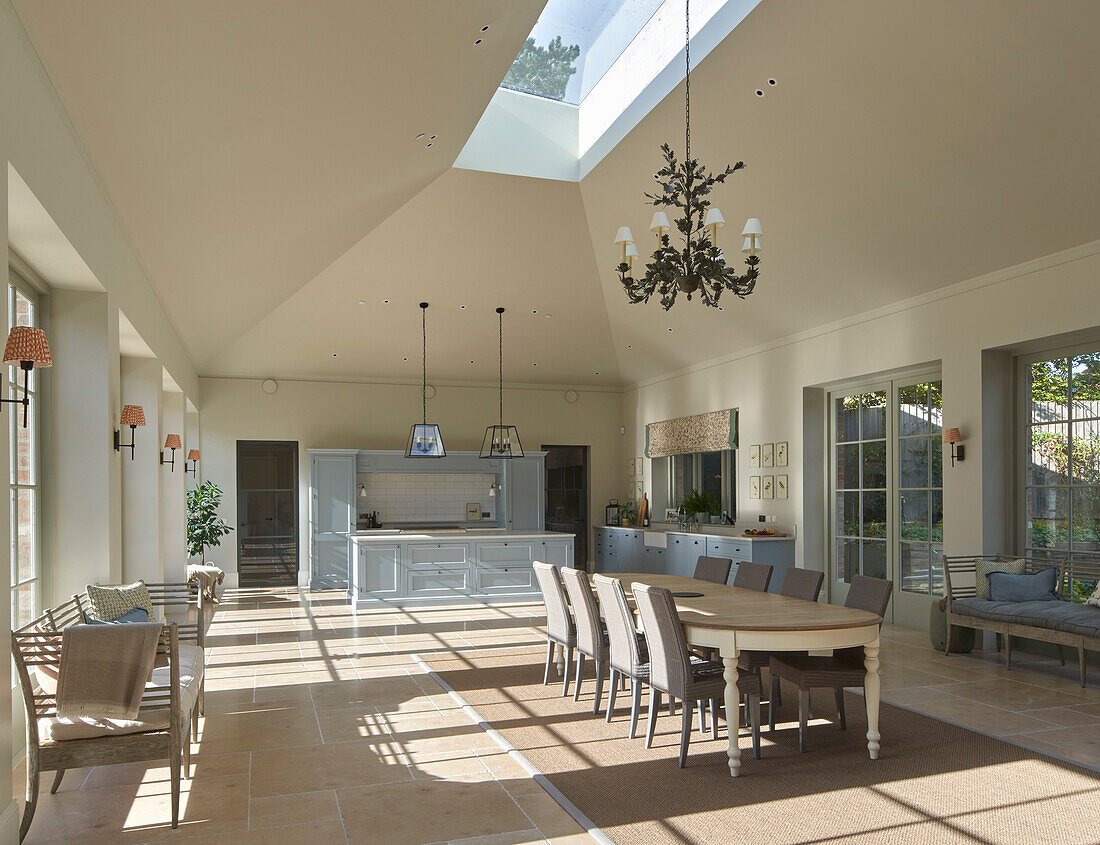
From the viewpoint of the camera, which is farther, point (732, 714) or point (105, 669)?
point (732, 714)

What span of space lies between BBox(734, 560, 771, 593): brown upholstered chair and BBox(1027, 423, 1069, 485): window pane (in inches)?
102

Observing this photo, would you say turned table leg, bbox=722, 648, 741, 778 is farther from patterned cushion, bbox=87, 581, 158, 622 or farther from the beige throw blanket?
patterned cushion, bbox=87, 581, 158, 622

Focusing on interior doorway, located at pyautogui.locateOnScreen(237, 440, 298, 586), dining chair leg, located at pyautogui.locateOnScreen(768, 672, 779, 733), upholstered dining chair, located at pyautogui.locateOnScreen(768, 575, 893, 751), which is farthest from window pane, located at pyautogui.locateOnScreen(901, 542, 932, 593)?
interior doorway, located at pyautogui.locateOnScreen(237, 440, 298, 586)

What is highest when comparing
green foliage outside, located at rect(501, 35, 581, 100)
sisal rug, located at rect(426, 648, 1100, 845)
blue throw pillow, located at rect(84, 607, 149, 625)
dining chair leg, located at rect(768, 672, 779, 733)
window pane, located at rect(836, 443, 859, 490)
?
green foliage outside, located at rect(501, 35, 581, 100)

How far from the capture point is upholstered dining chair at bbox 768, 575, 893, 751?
4.30 m

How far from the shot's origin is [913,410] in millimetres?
7918

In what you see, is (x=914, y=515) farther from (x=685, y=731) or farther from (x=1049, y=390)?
(x=685, y=731)

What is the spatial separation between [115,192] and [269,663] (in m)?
3.62

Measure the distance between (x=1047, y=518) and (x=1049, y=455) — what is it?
1.61 feet

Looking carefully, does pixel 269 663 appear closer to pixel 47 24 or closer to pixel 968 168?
pixel 47 24

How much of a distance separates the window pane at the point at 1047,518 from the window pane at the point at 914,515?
1.00m

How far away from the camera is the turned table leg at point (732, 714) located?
3.94 metres

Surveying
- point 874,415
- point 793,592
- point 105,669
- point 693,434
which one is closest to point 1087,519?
point 874,415

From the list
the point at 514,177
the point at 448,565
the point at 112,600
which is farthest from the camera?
the point at 448,565
